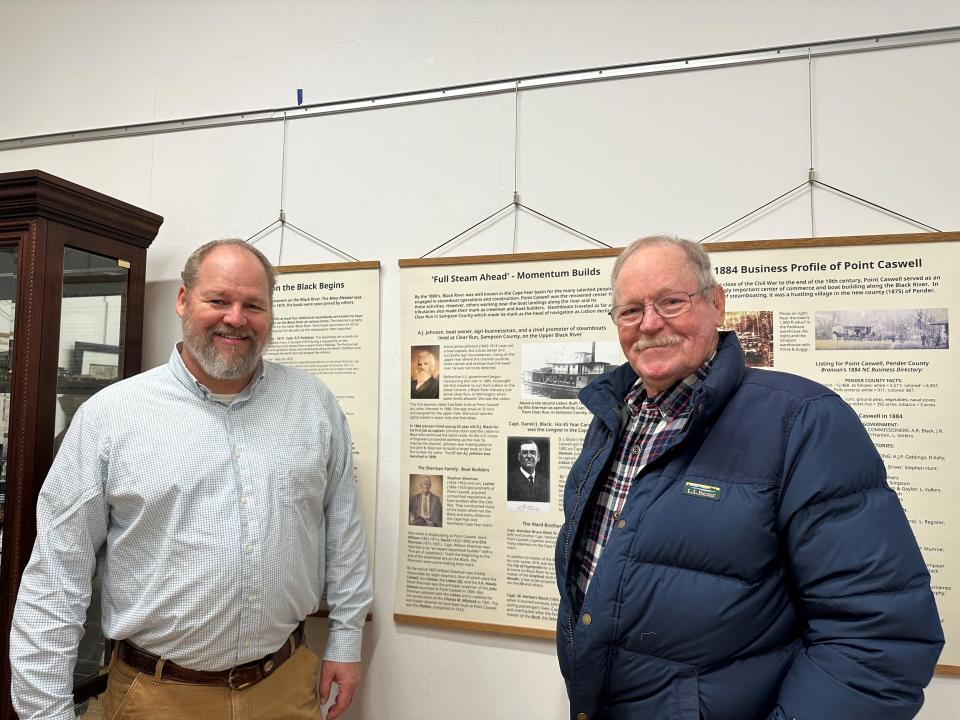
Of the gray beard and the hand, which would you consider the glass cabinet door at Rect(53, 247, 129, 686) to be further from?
the hand

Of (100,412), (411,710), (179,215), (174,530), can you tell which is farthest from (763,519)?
(179,215)

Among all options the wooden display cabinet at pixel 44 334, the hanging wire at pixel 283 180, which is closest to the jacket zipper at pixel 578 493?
the hanging wire at pixel 283 180

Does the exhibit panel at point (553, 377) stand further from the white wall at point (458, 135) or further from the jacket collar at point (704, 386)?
the jacket collar at point (704, 386)

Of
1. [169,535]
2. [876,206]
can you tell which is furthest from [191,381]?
[876,206]

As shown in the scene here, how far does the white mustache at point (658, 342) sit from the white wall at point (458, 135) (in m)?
0.67

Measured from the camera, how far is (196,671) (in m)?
1.44

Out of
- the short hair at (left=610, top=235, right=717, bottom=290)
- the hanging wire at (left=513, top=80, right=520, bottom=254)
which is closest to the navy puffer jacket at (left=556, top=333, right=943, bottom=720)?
the short hair at (left=610, top=235, right=717, bottom=290)

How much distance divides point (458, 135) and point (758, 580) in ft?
4.85

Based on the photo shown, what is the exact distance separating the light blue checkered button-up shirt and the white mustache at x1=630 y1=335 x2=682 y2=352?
2.94 feet

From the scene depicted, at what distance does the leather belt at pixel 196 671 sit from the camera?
4.71 feet

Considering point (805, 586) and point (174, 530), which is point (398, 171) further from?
point (805, 586)

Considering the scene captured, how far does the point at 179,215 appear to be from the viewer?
2160 millimetres

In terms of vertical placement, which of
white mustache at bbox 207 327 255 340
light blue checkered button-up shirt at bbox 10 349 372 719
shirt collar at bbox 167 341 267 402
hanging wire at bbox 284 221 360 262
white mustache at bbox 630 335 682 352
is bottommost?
light blue checkered button-up shirt at bbox 10 349 372 719

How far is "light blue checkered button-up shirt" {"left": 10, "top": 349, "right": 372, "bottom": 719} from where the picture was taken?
141 cm
